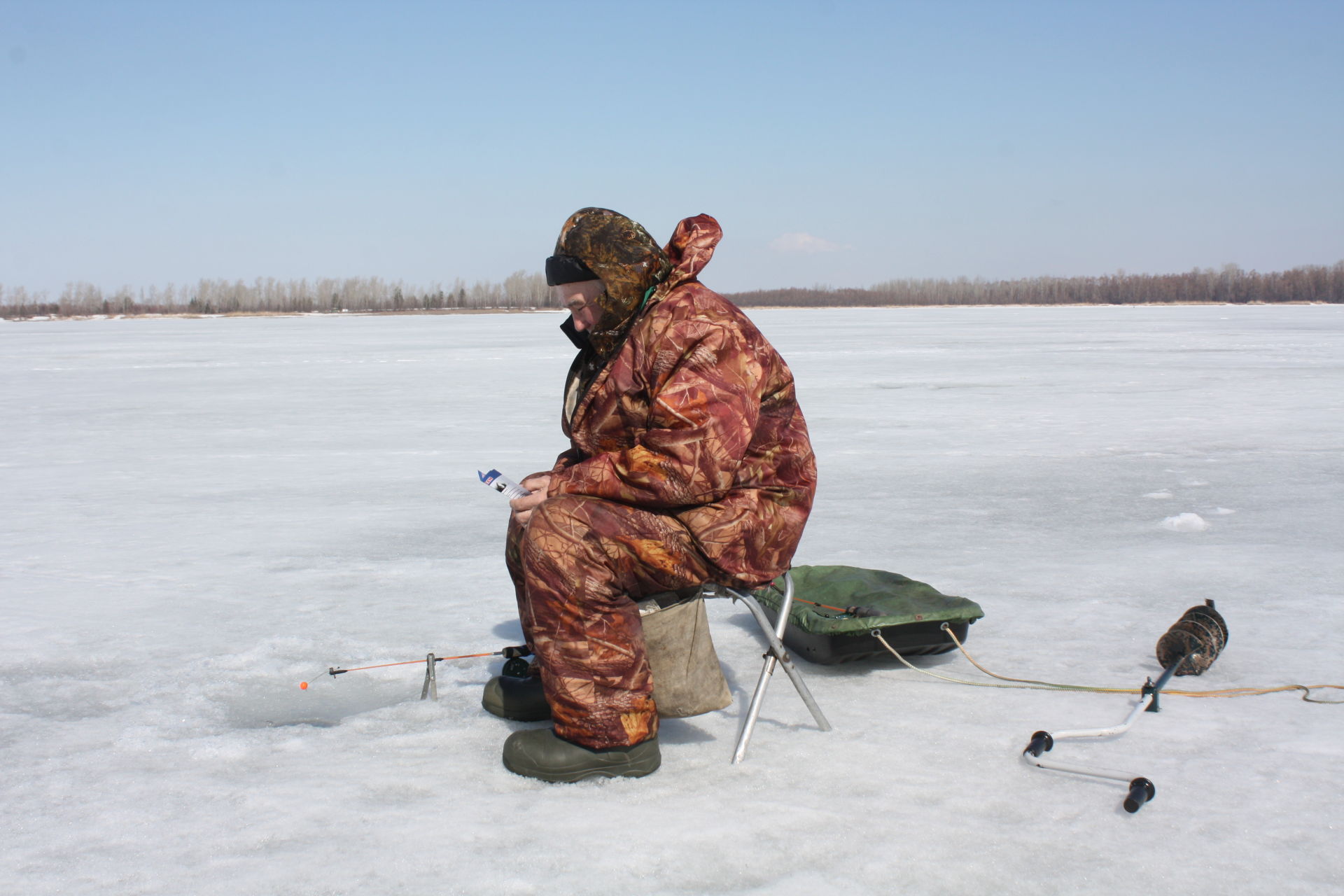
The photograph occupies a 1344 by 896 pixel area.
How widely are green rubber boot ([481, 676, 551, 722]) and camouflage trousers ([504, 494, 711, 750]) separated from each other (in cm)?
35

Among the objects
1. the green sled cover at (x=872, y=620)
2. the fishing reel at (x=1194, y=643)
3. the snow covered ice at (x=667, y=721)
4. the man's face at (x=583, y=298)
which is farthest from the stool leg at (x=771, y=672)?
the fishing reel at (x=1194, y=643)

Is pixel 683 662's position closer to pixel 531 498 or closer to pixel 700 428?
pixel 531 498

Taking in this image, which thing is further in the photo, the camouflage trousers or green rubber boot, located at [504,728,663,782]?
green rubber boot, located at [504,728,663,782]

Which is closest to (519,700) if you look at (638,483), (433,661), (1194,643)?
(433,661)

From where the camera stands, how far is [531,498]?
96.3 inches

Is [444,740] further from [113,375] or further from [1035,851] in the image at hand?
[113,375]

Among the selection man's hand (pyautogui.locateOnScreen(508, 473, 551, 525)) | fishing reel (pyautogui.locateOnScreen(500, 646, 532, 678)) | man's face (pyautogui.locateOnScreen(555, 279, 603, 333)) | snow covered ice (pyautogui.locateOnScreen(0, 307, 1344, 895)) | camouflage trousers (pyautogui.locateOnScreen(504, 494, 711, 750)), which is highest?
man's face (pyautogui.locateOnScreen(555, 279, 603, 333))

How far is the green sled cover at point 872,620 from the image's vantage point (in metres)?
3.22

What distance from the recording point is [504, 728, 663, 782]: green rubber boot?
98.0 inches

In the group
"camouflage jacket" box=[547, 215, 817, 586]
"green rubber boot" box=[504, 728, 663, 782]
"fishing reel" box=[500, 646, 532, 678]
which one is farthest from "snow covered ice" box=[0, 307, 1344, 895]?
"camouflage jacket" box=[547, 215, 817, 586]

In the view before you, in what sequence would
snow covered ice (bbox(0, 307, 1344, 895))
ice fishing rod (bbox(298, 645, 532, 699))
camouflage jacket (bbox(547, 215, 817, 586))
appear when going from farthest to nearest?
ice fishing rod (bbox(298, 645, 532, 699)), camouflage jacket (bbox(547, 215, 817, 586)), snow covered ice (bbox(0, 307, 1344, 895))

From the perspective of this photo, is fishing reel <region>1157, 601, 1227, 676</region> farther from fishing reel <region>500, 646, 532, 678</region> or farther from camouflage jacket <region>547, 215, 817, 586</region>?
fishing reel <region>500, 646, 532, 678</region>

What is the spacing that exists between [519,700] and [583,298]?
1074 mm

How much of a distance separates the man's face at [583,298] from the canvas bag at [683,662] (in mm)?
714
